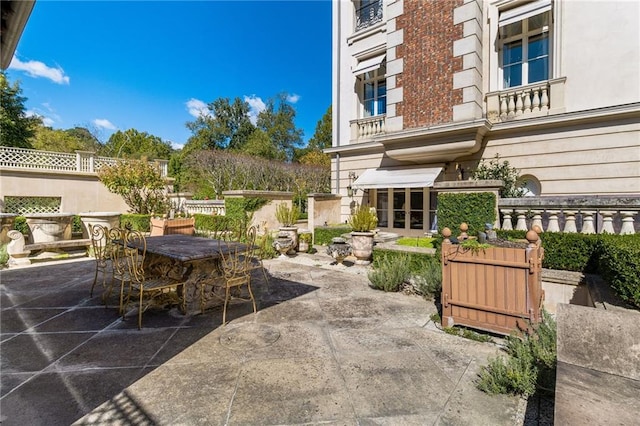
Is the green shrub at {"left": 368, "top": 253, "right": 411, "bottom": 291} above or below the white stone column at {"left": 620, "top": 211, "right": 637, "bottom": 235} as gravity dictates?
below

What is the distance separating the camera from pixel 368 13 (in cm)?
1269

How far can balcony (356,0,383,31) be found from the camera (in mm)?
12219

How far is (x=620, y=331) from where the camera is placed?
2.26 m

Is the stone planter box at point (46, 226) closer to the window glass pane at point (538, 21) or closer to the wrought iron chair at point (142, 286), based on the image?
the wrought iron chair at point (142, 286)

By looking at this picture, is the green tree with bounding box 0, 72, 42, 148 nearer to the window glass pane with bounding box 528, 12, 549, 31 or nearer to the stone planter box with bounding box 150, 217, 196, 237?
the stone planter box with bounding box 150, 217, 196, 237

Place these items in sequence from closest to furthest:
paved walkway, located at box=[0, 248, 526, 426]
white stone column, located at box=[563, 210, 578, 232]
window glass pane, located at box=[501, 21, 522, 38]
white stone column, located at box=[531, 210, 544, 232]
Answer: paved walkway, located at box=[0, 248, 526, 426], white stone column, located at box=[563, 210, 578, 232], white stone column, located at box=[531, 210, 544, 232], window glass pane, located at box=[501, 21, 522, 38]

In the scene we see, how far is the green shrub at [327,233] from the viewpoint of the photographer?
11.0 m

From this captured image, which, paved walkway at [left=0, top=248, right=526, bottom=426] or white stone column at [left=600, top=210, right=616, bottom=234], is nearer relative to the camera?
paved walkway at [left=0, top=248, right=526, bottom=426]

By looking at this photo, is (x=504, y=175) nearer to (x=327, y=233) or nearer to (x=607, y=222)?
(x=607, y=222)

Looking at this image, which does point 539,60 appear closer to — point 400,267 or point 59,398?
point 400,267

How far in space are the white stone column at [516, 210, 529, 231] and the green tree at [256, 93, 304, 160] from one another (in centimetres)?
3095

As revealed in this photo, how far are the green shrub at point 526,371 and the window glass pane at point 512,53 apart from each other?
Answer: 9.88 m

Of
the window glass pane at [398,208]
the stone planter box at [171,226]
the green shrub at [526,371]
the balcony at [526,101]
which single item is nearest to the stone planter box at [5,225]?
the stone planter box at [171,226]

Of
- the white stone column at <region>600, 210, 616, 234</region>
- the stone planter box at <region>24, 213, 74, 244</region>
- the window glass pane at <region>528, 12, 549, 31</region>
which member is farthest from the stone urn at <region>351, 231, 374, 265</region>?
the stone planter box at <region>24, 213, 74, 244</region>
